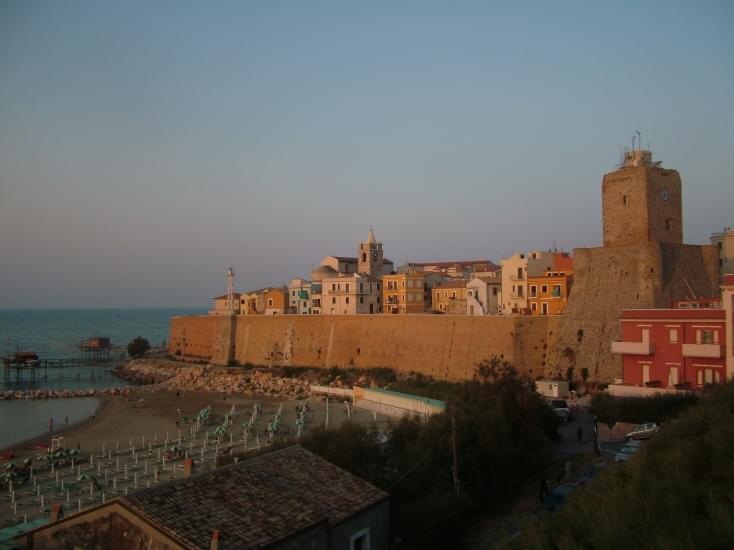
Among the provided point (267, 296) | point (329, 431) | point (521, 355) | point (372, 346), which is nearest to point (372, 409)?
point (521, 355)

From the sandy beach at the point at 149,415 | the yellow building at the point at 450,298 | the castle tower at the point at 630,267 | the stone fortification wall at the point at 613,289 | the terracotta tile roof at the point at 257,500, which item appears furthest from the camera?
the yellow building at the point at 450,298

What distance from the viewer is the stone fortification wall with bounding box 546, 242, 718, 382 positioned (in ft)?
91.9

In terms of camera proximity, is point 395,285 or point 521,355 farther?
point 395,285

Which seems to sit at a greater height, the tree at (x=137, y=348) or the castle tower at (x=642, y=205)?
the castle tower at (x=642, y=205)

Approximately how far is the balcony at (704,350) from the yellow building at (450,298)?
23.3 meters

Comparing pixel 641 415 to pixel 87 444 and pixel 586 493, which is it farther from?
pixel 87 444

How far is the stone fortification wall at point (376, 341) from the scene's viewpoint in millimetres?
32812

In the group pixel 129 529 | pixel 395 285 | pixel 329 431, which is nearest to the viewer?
pixel 129 529

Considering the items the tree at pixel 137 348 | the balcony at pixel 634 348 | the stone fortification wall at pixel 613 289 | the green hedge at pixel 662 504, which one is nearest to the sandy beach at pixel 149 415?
the stone fortification wall at pixel 613 289

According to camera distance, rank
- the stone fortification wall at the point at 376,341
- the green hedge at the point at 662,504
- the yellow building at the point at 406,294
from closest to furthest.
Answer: the green hedge at the point at 662,504, the stone fortification wall at the point at 376,341, the yellow building at the point at 406,294

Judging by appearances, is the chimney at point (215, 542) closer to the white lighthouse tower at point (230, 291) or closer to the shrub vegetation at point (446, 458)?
the shrub vegetation at point (446, 458)

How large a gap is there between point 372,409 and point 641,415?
1322 cm

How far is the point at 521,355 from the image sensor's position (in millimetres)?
32531

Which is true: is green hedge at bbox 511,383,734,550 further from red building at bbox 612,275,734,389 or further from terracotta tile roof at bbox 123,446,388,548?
red building at bbox 612,275,734,389
